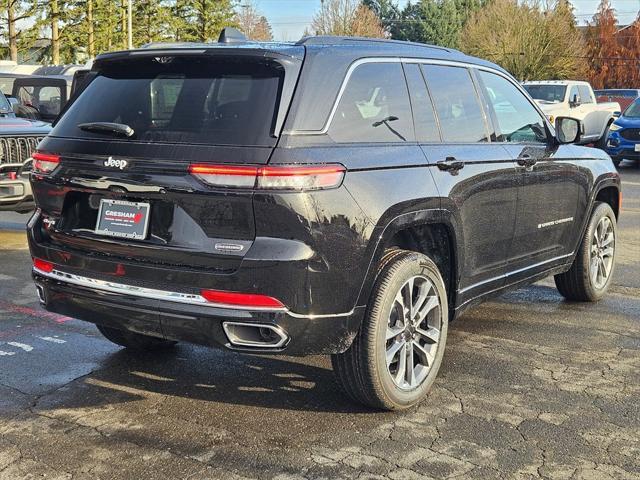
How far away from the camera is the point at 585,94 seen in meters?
21.8

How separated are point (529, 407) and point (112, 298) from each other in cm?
214

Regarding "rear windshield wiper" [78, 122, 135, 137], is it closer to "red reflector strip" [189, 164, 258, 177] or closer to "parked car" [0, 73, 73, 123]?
"red reflector strip" [189, 164, 258, 177]

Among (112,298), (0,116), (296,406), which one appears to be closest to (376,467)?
(296,406)

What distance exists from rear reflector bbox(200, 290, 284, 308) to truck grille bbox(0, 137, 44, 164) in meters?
5.81

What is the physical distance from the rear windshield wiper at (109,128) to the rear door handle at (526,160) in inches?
96.0

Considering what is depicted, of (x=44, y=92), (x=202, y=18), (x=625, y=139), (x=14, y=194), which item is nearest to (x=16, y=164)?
(x=14, y=194)

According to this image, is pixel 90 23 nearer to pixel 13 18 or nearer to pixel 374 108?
pixel 13 18

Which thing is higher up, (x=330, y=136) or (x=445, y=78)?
(x=445, y=78)

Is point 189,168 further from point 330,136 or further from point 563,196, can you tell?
point 563,196

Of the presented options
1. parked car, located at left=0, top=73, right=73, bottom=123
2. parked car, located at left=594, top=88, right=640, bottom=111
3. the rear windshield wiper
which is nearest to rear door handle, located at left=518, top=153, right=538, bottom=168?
the rear windshield wiper

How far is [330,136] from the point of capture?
353 cm

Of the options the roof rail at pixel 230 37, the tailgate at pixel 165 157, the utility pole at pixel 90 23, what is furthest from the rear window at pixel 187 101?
the utility pole at pixel 90 23

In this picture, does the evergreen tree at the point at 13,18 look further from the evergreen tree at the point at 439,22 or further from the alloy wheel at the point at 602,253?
the evergreen tree at the point at 439,22

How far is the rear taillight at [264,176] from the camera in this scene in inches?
130
